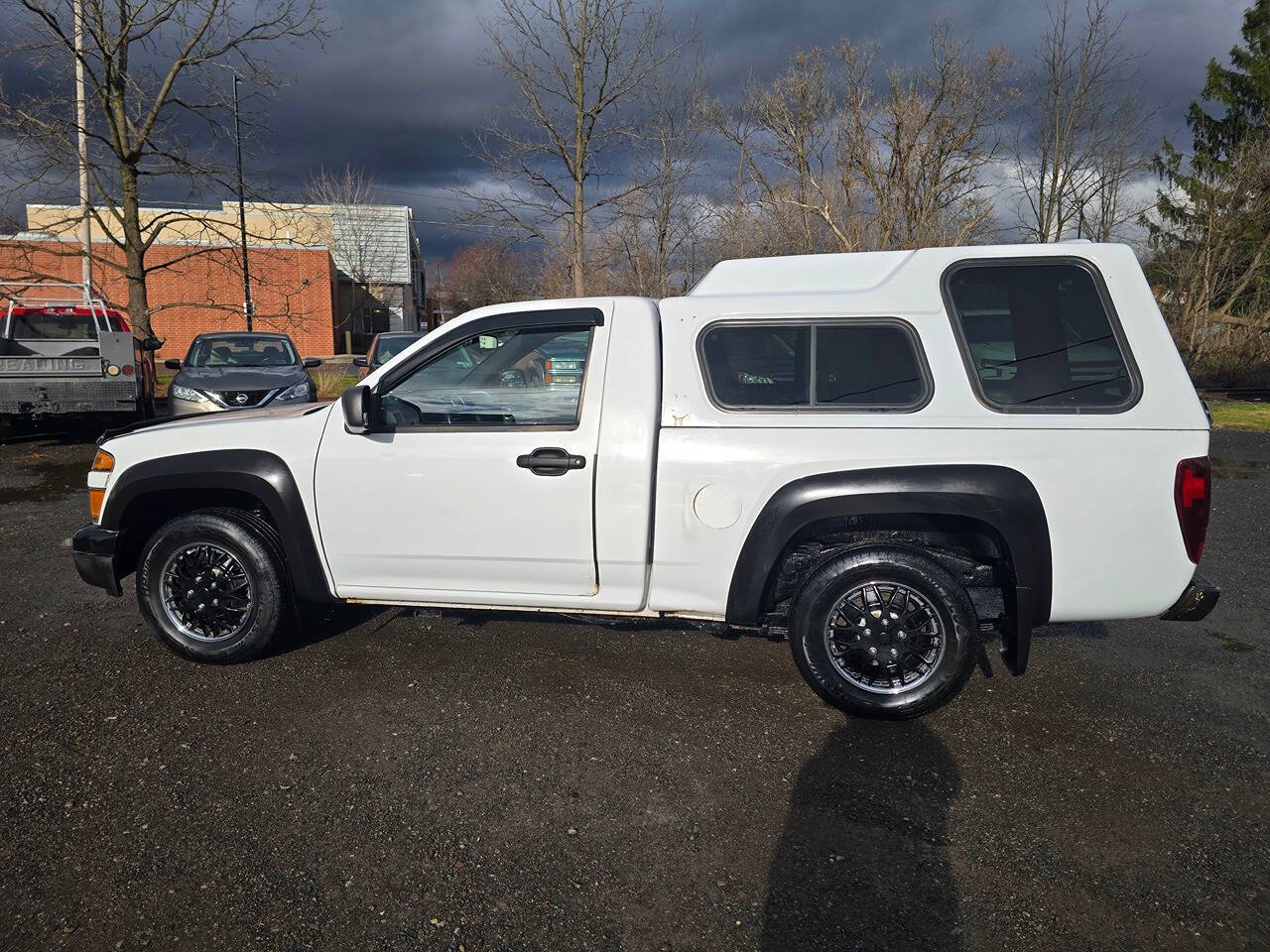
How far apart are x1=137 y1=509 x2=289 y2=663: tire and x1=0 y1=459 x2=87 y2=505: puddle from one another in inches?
219

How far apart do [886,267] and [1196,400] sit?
1.38m

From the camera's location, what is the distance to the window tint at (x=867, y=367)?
364cm

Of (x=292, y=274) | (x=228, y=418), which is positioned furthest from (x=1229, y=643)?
(x=292, y=274)

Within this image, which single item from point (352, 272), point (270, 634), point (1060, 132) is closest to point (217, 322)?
point (352, 272)

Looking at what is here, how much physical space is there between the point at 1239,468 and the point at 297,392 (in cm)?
1268

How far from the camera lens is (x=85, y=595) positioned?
18.0 feet

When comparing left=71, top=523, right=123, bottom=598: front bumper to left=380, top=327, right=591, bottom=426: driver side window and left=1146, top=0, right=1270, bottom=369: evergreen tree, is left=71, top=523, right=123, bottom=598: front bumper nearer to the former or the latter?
left=380, top=327, right=591, bottom=426: driver side window

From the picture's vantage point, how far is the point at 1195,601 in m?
3.52

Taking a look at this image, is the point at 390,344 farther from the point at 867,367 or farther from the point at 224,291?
the point at 224,291

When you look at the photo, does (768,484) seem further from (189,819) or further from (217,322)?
(217,322)

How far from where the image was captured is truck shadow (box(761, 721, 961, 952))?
249 centimetres

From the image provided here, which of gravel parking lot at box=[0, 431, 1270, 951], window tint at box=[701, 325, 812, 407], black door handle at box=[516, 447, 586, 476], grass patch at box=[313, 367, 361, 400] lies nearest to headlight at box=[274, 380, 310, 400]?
grass patch at box=[313, 367, 361, 400]

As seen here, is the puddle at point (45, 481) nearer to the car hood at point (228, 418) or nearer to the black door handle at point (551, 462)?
the car hood at point (228, 418)

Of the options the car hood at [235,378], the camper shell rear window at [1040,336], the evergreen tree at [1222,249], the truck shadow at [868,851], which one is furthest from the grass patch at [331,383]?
the evergreen tree at [1222,249]
